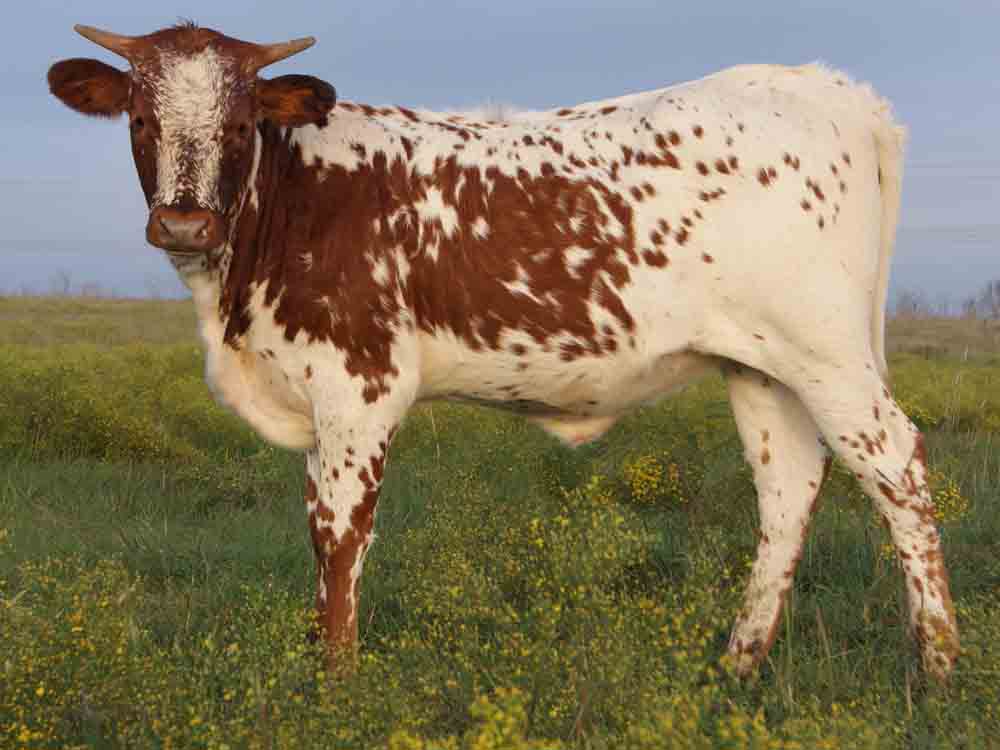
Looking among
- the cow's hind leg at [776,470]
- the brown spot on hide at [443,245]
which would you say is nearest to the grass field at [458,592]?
the cow's hind leg at [776,470]

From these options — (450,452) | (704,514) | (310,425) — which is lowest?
(450,452)

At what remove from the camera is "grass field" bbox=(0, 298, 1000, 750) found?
12.6 feet

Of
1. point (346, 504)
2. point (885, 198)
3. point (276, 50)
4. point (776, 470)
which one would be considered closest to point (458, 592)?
point (346, 504)

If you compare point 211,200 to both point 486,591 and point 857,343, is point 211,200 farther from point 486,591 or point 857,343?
point 857,343

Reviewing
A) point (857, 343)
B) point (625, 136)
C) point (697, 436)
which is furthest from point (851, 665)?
point (697, 436)

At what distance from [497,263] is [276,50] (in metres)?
1.43

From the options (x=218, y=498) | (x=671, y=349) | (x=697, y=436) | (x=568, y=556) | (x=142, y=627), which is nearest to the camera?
(x=568, y=556)

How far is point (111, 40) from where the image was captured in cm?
499

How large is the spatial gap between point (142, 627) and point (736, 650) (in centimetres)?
303

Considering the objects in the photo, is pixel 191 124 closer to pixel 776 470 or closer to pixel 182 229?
pixel 182 229

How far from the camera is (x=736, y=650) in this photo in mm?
5531

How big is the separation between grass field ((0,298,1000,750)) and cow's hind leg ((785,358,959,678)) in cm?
28

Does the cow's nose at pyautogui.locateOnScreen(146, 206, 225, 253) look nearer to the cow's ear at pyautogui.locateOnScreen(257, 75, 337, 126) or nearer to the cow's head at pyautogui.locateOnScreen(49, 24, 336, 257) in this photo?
the cow's head at pyautogui.locateOnScreen(49, 24, 336, 257)

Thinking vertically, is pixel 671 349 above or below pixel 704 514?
above
